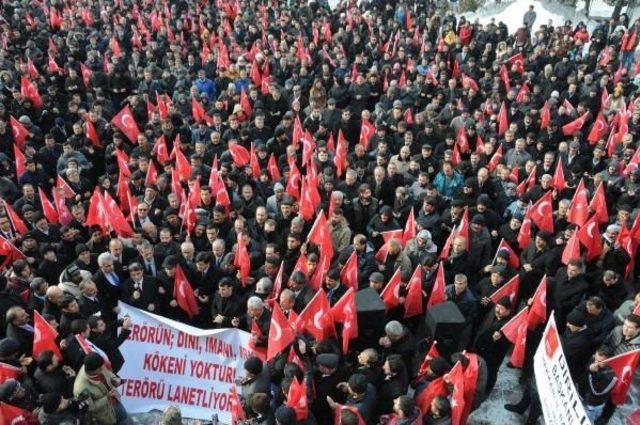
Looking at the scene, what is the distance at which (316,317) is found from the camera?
18.7 feet

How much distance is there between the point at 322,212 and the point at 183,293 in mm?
2078

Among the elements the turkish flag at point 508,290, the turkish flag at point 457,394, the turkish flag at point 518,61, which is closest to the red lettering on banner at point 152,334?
the turkish flag at point 457,394

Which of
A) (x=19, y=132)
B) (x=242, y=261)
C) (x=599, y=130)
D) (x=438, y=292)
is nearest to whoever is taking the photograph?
(x=438, y=292)

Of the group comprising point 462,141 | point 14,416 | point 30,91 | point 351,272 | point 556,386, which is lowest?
point 14,416

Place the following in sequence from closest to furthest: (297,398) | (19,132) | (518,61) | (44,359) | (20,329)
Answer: (297,398)
(44,359)
(20,329)
(19,132)
(518,61)

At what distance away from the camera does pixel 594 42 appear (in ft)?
53.7

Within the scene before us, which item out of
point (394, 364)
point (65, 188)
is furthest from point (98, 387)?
point (65, 188)

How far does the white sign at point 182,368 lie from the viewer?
591 cm

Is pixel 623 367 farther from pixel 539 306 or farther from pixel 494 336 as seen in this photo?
pixel 494 336

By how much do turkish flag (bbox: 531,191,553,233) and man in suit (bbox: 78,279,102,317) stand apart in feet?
19.7

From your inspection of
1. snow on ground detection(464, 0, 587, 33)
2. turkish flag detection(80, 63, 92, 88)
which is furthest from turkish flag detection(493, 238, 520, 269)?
snow on ground detection(464, 0, 587, 33)

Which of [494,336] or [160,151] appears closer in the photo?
[494,336]

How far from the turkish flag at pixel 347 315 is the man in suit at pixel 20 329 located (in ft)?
10.3

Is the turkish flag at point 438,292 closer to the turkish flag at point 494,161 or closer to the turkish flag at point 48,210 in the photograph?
the turkish flag at point 494,161
